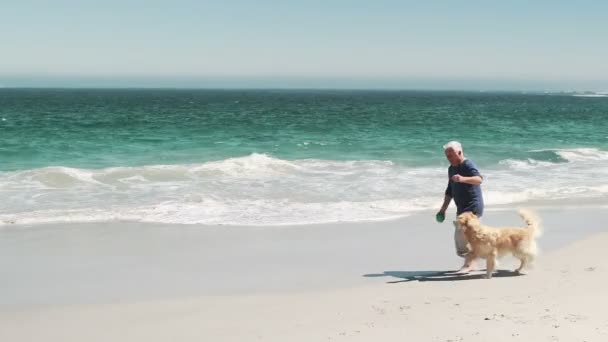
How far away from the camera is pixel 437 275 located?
717 cm

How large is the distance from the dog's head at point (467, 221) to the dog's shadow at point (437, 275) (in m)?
0.56

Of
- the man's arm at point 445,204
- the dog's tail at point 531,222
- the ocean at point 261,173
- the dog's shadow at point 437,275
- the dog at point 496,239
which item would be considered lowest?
the ocean at point 261,173

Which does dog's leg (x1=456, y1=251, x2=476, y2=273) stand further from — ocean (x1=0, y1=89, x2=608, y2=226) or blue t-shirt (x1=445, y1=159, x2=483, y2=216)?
ocean (x1=0, y1=89, x2=608, y2=226)

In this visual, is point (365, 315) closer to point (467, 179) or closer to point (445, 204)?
point (467, 179)

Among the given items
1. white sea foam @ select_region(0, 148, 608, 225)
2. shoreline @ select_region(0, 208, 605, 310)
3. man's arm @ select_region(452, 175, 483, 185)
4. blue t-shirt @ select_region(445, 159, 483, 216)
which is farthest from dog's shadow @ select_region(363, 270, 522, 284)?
white sea foam @ select_region(0, 148, 608, 225)

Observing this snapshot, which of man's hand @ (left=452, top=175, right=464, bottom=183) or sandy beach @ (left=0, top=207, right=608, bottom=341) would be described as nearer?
sandy beach @ (left=0, top=207, right=608, bottom=341)

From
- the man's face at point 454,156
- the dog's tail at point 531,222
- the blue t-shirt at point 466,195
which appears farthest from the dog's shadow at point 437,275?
the man's face at point 454,156

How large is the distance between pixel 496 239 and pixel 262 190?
8.07 m

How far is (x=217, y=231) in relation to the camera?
9.79 m

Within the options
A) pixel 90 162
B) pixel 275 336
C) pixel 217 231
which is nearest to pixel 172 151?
pixel 90 162

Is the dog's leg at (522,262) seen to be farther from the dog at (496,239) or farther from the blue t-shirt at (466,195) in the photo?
the blue t-shirt at (466,195)

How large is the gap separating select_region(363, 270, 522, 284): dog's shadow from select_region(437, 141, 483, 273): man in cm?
12

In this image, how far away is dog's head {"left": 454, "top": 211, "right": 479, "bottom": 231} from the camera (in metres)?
6.79

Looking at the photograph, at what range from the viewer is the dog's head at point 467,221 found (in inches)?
267
